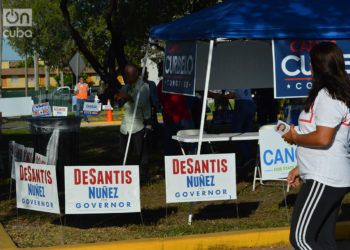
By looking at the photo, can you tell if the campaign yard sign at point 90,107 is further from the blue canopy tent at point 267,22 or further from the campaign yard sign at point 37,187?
the campaign yard sign at point 37,187

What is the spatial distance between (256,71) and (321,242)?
20.1 ft

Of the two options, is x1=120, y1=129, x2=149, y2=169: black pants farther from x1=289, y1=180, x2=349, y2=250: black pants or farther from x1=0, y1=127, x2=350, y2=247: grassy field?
x1=289, y1=180, x2=349, y2=250: black pants

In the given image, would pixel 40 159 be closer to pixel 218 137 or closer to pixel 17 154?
pixel 17 154

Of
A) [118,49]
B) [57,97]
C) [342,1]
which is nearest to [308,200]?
[342,1]

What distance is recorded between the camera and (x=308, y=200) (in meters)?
4.52

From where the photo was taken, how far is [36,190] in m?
7.09

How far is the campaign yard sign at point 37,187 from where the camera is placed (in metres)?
6.91

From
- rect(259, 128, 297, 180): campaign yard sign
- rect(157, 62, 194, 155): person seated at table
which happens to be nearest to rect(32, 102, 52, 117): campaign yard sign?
rect(157, 62, 194, 155): person seated at table

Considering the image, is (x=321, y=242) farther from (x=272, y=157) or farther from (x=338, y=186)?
(x=272, y=157)

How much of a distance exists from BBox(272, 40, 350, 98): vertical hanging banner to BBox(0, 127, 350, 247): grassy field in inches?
54.8

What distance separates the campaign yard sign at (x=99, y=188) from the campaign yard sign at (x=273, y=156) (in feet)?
6.20

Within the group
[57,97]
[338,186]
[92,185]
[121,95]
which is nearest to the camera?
[338,186]

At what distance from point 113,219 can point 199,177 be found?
1267 mm

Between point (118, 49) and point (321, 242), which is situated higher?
point (118, 49)
